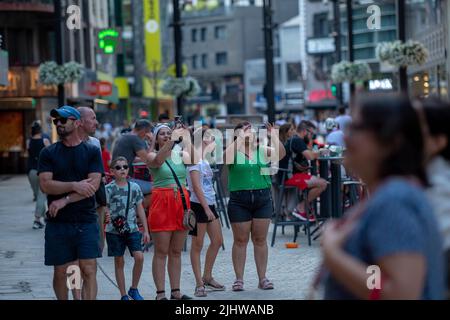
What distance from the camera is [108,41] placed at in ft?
133

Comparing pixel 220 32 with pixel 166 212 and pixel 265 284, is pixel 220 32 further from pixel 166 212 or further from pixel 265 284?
pixel 166 212

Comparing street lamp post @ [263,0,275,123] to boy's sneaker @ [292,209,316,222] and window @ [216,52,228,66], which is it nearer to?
boy's sneaker @ [292,209,316,222]

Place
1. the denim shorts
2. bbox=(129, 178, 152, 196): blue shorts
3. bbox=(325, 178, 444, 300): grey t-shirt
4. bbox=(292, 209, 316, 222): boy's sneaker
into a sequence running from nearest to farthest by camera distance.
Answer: bbox=(325, 178, 444, 300): grey t-shirt, the denim shorts, bbox=(129, 178, 152, 196): blue shorts, bbox=(292, 209, 316, 222): boy's sneaker

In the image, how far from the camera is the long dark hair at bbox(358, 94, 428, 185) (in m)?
4.12

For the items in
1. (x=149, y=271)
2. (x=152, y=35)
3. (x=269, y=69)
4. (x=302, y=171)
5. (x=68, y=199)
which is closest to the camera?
(x=68, y=199)

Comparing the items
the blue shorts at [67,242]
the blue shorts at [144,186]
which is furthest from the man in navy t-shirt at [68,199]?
the blue shorts at [144,186]

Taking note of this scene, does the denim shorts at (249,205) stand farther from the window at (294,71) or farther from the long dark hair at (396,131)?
the window at (294,71)

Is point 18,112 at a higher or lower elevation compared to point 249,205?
higher

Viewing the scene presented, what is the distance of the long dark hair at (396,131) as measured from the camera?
13.5 feet

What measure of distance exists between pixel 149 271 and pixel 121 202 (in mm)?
2915

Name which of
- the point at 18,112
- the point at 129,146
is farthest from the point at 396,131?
the point at 18,112

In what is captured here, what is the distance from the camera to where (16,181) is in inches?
1435

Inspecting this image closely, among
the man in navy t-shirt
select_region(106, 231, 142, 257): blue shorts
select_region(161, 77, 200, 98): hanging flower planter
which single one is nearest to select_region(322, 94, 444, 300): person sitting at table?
the man in navy t-shirt

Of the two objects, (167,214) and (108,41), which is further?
(108,41)
